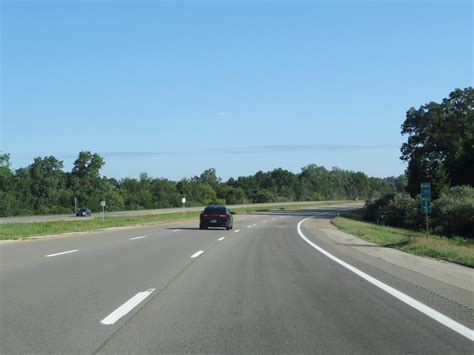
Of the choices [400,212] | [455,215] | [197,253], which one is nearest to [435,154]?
[400,212]

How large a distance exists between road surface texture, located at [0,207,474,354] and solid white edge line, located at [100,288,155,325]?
2 cm

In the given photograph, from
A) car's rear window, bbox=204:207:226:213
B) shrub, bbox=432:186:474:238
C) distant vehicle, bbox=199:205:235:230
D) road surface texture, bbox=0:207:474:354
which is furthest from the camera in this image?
shrub, bbox=432:186:474:238

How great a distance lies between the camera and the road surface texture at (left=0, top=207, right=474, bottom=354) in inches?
253

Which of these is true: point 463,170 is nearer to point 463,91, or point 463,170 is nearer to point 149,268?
point 463,91

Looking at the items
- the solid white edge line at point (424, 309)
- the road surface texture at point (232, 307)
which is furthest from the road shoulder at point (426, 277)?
the solid white edge line at point (424, 309)

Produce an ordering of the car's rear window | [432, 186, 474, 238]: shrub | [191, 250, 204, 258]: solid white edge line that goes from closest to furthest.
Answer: [191, 250, 204, 258]: solid white edge line
the car's rear window
[432, 186, 474, 238]: shrub

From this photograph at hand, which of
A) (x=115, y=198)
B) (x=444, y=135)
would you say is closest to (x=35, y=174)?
(x=115, y=198)

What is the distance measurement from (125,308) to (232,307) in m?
1.66

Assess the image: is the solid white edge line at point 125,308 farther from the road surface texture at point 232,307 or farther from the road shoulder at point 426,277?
the road shoulder at point 426,277

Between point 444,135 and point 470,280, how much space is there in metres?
72.0

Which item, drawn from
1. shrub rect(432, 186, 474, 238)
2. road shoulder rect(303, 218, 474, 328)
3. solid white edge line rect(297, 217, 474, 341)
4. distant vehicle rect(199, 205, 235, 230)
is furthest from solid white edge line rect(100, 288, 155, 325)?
shrub rect(432, 186, 474, 238)

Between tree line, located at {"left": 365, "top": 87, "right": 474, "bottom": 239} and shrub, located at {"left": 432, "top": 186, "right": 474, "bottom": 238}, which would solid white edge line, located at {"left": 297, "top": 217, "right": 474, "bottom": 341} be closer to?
shrub, located at {"left": 432, "top": 186, "right": 474, "bottom": 238}

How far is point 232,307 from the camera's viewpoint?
27.9ft

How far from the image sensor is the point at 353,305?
877 centimetres
